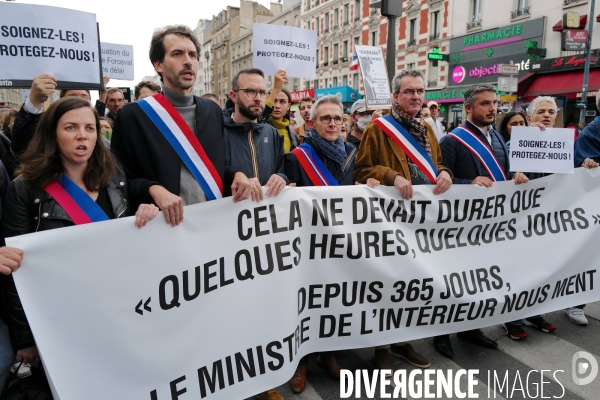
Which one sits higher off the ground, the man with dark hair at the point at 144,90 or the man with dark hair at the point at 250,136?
the man with dark hair at the point at 144,90

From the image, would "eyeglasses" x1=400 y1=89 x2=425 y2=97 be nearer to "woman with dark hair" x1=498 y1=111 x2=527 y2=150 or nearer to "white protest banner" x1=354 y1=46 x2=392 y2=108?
"woman with dark hair" x1=498 y1=111 x2=527 y2=150

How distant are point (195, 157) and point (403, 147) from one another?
1.60 meters

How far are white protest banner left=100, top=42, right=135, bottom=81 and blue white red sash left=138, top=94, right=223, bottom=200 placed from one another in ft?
13.9

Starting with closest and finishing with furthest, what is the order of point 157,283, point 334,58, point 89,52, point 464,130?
point 157,283
point 89,52
point 464,130
point 334,58

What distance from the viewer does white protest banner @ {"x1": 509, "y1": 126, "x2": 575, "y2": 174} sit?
11.6ft

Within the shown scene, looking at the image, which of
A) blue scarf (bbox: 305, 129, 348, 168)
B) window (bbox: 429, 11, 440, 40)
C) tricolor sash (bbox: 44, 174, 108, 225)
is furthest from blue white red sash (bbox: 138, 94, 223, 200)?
window (bbox: 429, 11, 440, 40)

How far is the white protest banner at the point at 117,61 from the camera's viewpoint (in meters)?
6.19

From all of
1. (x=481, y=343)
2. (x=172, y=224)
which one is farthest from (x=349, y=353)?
(x=172, y=224)

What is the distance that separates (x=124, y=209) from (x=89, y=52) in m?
1.47

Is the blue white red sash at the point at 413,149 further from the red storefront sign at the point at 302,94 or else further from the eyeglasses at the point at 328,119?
the red storefront sign at the point at 302,94

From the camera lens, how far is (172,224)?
7.64 ft

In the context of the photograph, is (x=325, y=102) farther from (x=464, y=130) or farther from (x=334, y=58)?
(x=334, y=58)

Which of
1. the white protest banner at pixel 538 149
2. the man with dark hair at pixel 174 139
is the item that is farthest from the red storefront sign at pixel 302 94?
the man with dark hair at pixel 174 139

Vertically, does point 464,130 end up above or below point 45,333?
above
